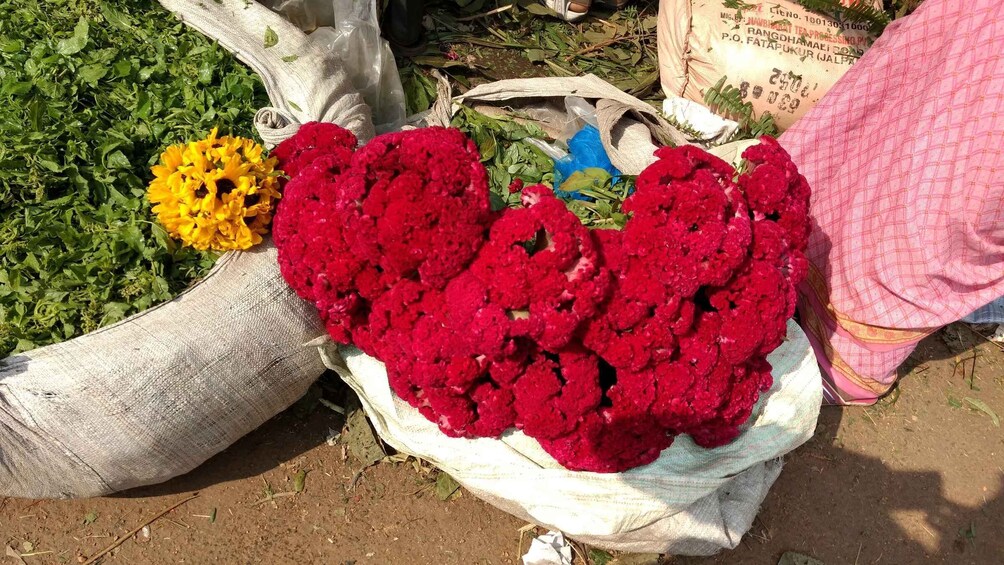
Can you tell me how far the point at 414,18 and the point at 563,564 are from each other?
104 inches

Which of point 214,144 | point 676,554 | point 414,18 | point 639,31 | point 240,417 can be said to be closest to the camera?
point 214,144

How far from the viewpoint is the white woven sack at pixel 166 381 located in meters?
1.73

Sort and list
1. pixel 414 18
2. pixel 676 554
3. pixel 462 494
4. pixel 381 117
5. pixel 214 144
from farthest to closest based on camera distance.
A: pixel 414 18 < pixel 381 117 < pixel 462 494 < pixel 676 554 < pixel 214 144

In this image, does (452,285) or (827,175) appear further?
(827,175)

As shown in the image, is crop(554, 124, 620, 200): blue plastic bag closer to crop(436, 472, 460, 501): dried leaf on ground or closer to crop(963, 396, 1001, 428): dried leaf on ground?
crop(436, 472, 460, 501): dried leaf on ground

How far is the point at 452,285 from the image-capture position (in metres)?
1.73

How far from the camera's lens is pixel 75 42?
7.18ft

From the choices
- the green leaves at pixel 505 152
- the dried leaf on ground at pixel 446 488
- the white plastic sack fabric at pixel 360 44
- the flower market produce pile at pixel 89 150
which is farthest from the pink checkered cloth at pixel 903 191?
the flower market produce pile at pixel 89 150

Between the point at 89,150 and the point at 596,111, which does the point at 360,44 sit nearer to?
the point at 596,111

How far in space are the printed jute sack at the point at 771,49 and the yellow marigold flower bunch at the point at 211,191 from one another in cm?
218

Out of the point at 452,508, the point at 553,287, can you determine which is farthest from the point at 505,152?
the point at 452,508

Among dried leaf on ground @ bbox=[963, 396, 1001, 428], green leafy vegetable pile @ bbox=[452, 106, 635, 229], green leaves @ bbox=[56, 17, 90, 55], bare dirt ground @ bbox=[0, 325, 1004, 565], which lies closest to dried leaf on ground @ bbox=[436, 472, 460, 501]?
bare dirt ground @ bbox=[0, 325, 1004, 565]

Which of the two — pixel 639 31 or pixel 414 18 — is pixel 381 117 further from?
pixel 639 31

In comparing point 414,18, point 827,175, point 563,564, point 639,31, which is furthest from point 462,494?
point 639,31
